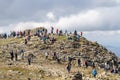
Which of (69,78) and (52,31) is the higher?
Answer: (52,31)

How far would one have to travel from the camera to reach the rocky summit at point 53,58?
276ft

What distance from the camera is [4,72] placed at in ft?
263

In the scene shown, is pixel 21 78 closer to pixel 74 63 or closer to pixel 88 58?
pixel 74 63

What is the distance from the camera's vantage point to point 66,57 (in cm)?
11212

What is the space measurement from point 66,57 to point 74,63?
460 cm

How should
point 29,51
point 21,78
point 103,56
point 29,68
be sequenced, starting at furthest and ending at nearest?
point 103,56 → point 29,51 → point 29,68 → point 21,78

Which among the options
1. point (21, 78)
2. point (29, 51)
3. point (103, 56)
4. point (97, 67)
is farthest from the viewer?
point (103, 56)

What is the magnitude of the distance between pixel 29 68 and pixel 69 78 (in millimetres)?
12724

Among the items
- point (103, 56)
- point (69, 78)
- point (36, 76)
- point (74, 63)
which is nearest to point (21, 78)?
point (36, 76)

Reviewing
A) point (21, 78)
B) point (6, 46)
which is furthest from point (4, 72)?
point (6, 46)

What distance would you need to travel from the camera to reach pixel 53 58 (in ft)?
349

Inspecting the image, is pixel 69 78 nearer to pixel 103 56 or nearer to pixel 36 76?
pixel 36 76

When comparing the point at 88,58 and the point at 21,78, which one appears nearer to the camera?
the point at 21,78

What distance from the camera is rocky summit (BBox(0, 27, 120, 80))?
84000 mm
